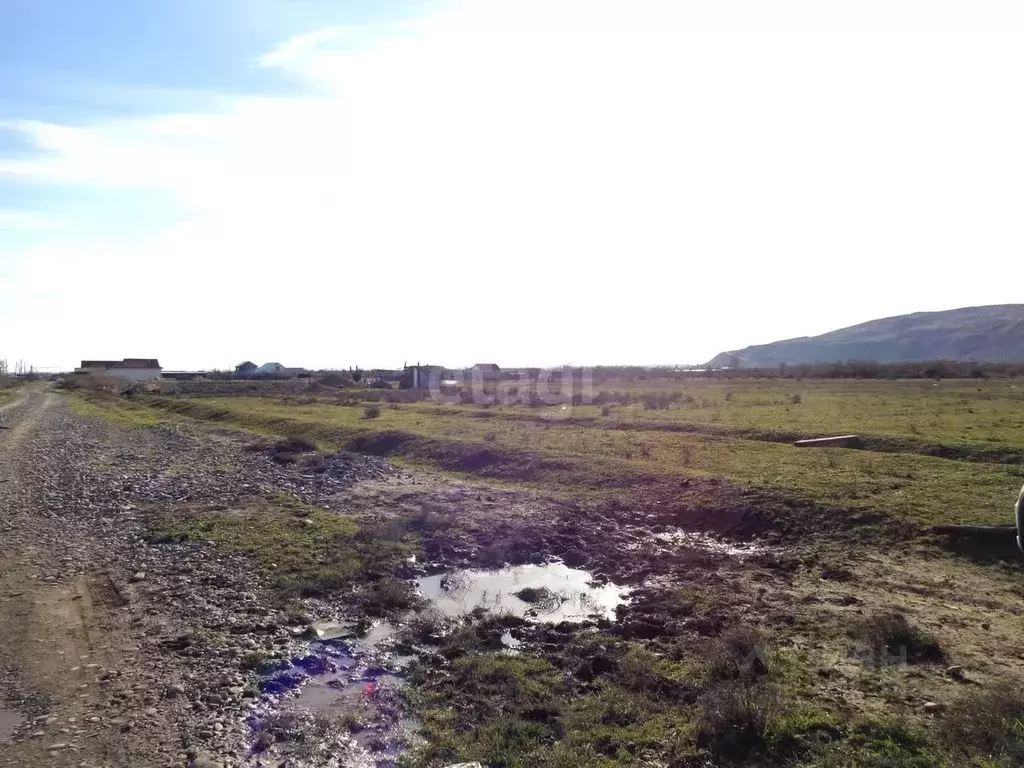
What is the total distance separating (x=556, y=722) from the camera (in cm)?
755

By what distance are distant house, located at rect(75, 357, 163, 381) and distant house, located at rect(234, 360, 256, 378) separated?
1388 cm

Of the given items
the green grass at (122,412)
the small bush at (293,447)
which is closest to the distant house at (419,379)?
the green grass at (122,412)

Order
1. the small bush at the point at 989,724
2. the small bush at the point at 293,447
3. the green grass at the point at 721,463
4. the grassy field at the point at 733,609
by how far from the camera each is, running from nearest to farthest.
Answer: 1. the small bush at the point at 989,724
2. the grassy field at the point at 733,609
3. the green grass at the point at 721,463
4. the small bush at the point at 293,447

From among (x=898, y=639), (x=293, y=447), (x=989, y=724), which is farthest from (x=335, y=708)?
(x=293, y=447)

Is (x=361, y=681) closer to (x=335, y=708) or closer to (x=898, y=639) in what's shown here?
(x=335, y=708)

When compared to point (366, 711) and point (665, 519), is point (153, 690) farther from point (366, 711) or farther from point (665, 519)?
point (665, 519)

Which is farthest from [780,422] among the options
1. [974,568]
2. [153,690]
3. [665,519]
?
[153,690]

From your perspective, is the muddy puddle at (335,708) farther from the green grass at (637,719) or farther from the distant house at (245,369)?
the distant house at (245,369)

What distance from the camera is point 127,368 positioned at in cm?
13725

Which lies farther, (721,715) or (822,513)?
(822,513)

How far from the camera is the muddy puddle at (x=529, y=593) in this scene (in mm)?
11352

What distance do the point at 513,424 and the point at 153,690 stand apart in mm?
28877

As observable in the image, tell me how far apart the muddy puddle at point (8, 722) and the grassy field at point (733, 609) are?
400 cm

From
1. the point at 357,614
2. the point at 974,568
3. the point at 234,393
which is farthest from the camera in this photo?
the point at 234,393
